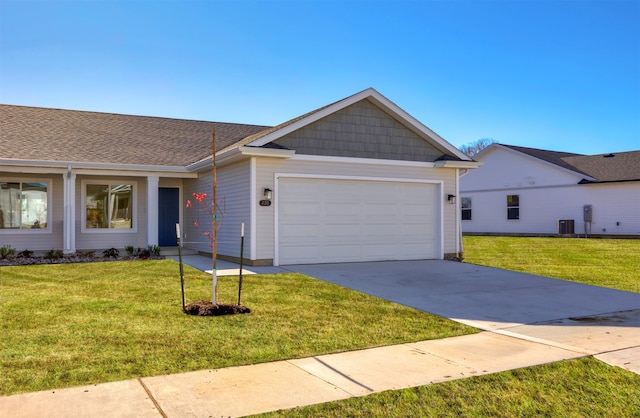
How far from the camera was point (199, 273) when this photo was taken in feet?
37.2

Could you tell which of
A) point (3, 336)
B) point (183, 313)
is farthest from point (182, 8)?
point (3, 336)

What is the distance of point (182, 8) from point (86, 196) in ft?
22.1

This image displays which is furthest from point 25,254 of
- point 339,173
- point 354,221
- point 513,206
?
point 513,206

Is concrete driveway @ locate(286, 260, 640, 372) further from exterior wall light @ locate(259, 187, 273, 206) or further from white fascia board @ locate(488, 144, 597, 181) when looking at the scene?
white fascia board @ locate(488, 144, 597, 181)

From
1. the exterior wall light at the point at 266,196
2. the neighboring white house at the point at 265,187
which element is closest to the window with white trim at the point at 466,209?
the neighboring white house at the point at 265,187

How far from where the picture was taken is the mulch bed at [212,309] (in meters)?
6.98

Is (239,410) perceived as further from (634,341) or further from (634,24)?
(634,24)

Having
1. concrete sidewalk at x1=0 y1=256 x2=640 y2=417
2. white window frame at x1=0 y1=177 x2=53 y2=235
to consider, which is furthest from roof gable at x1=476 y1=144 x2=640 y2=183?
white window frame at x1=0 y1=177 x2=53 y2=235

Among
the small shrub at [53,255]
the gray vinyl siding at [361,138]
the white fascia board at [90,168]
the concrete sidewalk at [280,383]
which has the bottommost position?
the concrete sidewalk at [280,383]

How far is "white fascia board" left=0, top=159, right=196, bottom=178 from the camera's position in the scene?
553 inches

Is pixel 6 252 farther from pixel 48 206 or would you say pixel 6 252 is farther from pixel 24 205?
pixel 48 206

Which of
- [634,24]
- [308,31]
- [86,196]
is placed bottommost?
[86,196]

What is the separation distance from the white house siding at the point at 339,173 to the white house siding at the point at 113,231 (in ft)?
18.4

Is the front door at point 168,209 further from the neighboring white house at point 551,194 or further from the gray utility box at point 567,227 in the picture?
the gray utility box at point 567,227
